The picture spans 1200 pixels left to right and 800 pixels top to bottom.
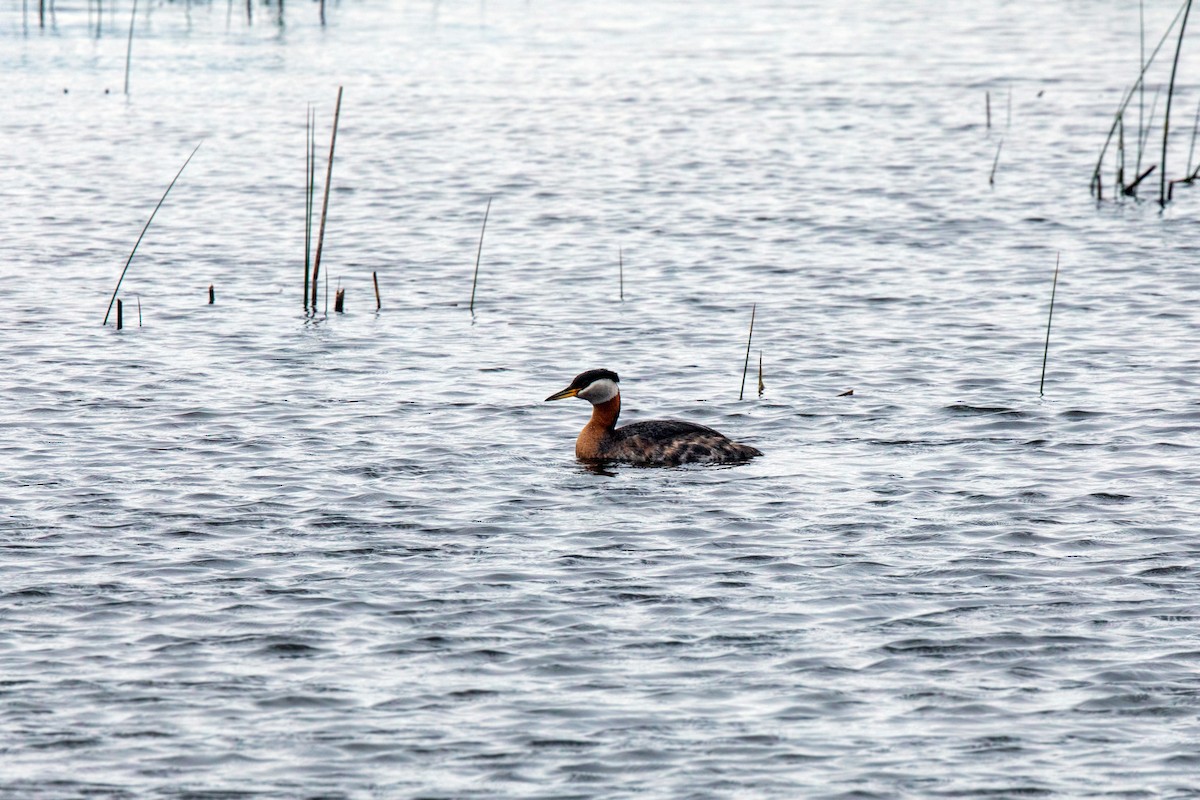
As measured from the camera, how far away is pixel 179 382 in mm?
18156

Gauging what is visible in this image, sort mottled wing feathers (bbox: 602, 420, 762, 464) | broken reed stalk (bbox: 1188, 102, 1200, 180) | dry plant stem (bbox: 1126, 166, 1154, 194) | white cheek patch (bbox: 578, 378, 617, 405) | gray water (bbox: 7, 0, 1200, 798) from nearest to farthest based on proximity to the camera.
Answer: gray water (bbox: 7, 0, 1200, 798)
mottled wing feathers (bbox: 602, 420, 762, 464)
white cheek patch (bbox: 578, 378, 617, 405)
dry plant stem (bbox: 1126, 166, 1154, 194)
broken reed stalk (bbox: 1188, 102, 1200, 180)

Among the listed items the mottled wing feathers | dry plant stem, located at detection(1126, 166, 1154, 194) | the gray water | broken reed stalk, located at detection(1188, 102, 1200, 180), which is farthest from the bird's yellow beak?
broken reed stalk, located at detection(1188, 102, 1200, 180)

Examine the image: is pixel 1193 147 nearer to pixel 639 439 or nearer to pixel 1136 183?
pixel 1136 183

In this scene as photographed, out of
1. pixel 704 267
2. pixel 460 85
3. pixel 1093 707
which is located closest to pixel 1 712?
Answer: pixel 1093 707

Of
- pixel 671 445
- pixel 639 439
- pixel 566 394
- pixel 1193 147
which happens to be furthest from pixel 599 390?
pixel 1193 147

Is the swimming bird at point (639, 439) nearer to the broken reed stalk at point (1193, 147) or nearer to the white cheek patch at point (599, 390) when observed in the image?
the white cheek patch at point (599, 390)

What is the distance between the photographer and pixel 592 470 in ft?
51.6

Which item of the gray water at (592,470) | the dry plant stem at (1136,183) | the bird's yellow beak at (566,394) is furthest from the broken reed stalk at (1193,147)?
the bird's yellow beak at (566,394)

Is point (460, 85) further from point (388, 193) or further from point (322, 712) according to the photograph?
point (322, 712)

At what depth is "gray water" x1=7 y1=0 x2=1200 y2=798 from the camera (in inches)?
402

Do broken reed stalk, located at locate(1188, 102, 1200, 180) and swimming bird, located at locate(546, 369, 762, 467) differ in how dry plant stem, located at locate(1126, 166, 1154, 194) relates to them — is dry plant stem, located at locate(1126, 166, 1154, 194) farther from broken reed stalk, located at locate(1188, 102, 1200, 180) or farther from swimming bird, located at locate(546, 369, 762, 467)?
swimming bird, located at locate(546, 369, 762, 467)

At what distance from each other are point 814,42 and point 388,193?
20188 millimetres

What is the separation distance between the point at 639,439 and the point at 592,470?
0.50 metres

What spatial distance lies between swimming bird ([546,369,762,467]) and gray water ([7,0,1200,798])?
0.20 metres
